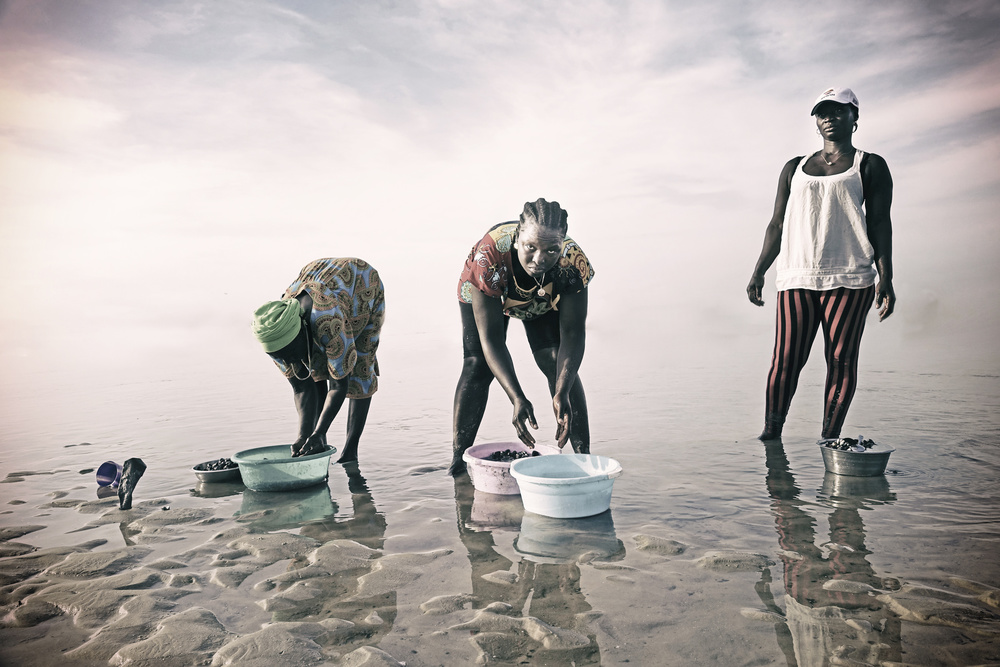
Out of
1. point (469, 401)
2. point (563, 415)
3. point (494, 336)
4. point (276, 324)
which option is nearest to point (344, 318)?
point (276, 324)

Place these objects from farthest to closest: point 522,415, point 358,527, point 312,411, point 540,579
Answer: point 312,411 → point 522,415 → point 358,527 → point 540,579

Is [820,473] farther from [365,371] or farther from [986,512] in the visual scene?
[365,371]

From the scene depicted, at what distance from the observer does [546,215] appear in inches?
118

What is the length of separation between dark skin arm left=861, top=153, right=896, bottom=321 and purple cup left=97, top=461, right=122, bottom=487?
180 inches

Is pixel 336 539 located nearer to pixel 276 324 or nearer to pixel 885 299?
pixel 276 324

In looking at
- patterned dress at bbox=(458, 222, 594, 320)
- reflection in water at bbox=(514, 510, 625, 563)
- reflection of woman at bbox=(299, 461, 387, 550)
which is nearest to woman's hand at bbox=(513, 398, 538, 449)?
reflection in water at bbox=(514, 510, 625, 563)

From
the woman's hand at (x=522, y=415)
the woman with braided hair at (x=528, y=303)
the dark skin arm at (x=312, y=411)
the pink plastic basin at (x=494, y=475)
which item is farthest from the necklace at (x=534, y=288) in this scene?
the dark skin arm at (x=312, y=411)

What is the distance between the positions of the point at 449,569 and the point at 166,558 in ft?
3.83

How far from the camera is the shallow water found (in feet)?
5.97

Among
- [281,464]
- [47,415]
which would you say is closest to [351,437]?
[281,464]

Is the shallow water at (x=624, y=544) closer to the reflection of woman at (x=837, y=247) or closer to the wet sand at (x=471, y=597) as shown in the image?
the wet sand at (x=471, y=597)

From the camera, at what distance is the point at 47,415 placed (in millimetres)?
6914

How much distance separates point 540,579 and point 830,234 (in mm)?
2885

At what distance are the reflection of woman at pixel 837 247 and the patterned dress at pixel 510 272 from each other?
1.53m
